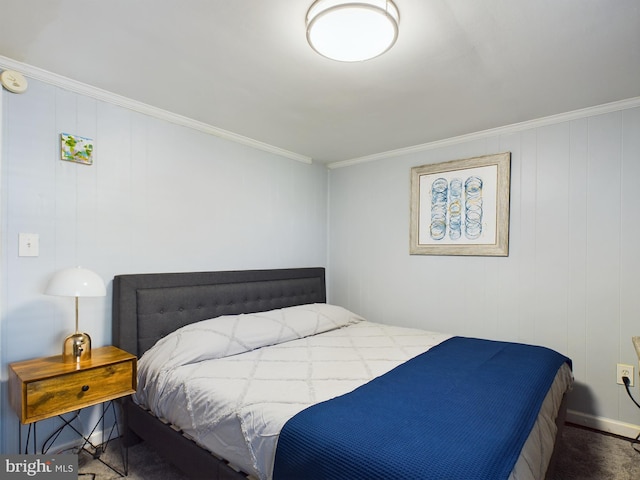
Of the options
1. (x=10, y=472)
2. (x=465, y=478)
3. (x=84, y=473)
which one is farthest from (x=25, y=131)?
(x=465, y=478)

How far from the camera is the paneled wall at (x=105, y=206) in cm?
196

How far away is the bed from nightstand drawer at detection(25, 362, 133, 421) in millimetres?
169

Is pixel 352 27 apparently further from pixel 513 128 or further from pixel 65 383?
pixel 65 383

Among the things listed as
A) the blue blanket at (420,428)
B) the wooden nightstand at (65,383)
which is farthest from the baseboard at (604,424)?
the wooden nightstand at (65,383)

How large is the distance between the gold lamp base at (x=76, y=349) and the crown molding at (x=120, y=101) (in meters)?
1.47

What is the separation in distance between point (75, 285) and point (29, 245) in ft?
1.46

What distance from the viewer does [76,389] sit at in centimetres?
179

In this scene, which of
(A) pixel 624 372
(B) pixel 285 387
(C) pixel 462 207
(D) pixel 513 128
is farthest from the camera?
(C) pixel 462 207

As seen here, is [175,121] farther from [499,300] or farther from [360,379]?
[499,300]

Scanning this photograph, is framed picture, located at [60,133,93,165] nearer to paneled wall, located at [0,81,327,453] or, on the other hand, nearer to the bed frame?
paneled wall, located at [0,81,327,453]

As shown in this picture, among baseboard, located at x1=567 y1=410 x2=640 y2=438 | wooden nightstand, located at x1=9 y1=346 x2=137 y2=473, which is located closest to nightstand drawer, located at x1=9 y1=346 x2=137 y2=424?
wooden nightstand, located at x1=9 y1=346 x2=137 y2=473

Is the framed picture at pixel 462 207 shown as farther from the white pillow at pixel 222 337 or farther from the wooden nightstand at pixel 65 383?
the wooden nightstand at pixel 65 383

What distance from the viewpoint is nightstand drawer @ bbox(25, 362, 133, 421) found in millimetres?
1661

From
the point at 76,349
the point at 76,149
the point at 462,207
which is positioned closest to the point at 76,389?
the point at 76,349
